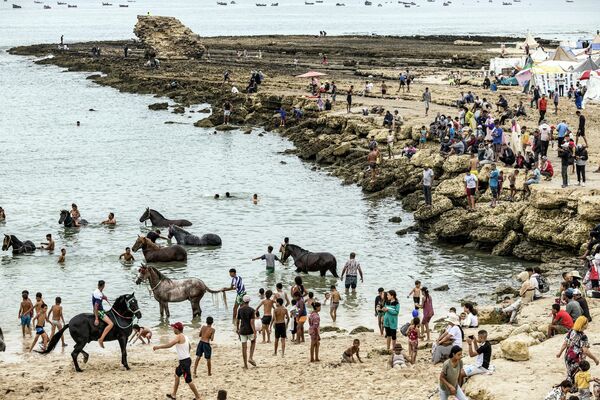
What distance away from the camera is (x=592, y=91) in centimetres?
5238

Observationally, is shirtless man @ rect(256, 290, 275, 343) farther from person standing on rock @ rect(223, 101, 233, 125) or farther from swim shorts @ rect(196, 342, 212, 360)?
person standing on rock @ rect(223, 101, 233, 125)

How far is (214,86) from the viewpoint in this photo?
74.0 m

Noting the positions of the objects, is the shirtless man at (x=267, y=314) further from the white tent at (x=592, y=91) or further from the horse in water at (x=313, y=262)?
the white tent at (x=592, y=91)

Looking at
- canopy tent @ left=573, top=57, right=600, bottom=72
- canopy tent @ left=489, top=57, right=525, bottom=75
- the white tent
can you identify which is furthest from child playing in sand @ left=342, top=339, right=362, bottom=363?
canopy tent @ left=489, top=57, right=525, bottom=75

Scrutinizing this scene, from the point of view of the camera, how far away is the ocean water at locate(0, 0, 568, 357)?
2966cm

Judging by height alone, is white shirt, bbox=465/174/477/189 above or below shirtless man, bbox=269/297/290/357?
above

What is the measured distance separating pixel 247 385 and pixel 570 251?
48.7 ft

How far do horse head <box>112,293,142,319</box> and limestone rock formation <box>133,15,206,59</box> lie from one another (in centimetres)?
7728

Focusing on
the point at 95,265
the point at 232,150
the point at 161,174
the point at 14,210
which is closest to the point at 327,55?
the point at 232,150

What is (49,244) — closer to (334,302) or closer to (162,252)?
(162,252)

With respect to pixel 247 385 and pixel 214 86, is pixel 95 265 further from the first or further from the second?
pixel 214 86

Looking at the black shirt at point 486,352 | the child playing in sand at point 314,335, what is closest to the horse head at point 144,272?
the child playing in sand at point 314,335

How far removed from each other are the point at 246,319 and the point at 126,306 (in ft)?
8.90

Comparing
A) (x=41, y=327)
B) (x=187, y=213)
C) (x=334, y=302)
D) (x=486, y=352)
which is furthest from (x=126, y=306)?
(x=187, y=213)
